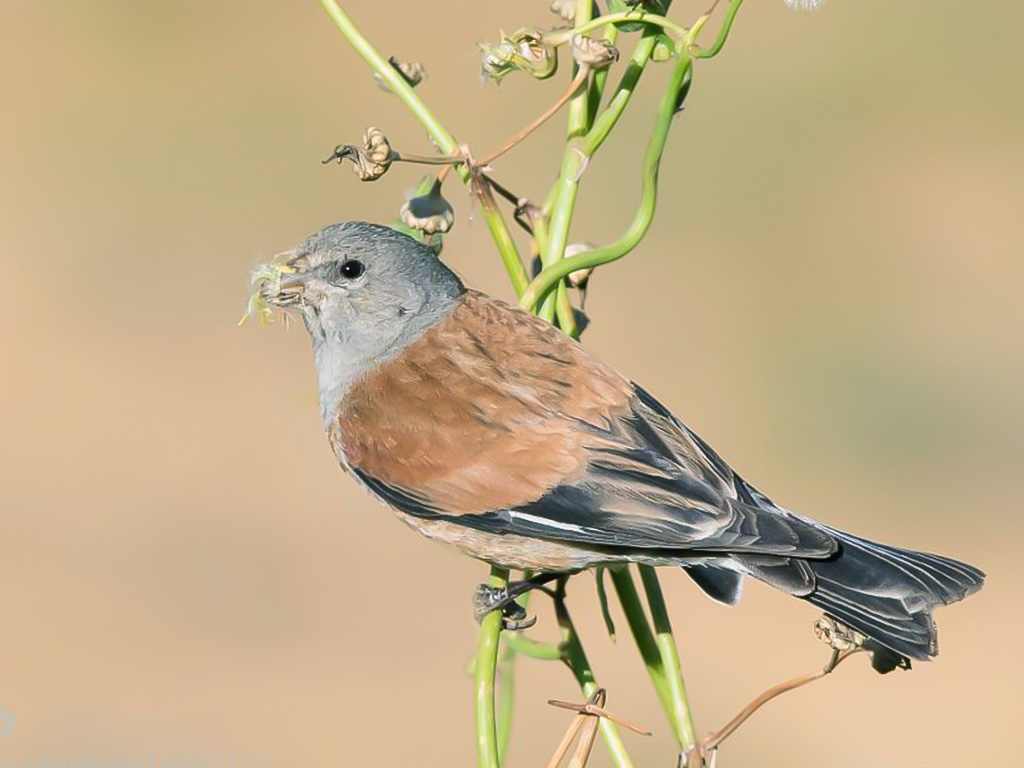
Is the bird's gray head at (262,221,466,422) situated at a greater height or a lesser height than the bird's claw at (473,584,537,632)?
greater

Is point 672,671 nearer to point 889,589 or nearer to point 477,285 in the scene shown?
point 889,589

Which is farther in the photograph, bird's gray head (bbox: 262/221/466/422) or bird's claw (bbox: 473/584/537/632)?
bird's gray head (bbox: 262/221/466/422)

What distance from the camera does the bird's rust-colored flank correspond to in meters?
3.30

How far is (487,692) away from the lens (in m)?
2.26

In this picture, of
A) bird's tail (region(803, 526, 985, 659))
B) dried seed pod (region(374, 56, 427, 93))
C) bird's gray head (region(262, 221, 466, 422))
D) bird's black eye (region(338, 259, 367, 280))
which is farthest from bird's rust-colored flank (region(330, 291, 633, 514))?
dried seed pod (region(374, 56, 427, 93))

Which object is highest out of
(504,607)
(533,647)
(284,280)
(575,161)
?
(284,280)

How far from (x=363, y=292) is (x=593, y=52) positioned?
1.28 m

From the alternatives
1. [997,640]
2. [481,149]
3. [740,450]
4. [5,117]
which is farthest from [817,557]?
[5,117]

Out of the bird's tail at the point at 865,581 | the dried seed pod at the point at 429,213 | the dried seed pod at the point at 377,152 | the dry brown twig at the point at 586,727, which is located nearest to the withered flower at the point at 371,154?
the dried seed pod at the point at 377,152

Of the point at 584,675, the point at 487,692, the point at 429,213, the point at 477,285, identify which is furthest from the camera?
the point at 477,285

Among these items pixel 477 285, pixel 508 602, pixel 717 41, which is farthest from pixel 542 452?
pixel 477 285

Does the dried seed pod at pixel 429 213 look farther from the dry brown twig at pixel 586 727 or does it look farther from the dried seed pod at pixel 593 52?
the dry brown twig at pixel 586 727

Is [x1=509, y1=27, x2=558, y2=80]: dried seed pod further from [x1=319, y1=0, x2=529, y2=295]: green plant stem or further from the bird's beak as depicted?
the bird's beak

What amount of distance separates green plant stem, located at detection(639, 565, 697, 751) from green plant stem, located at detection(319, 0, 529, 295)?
59 cm
